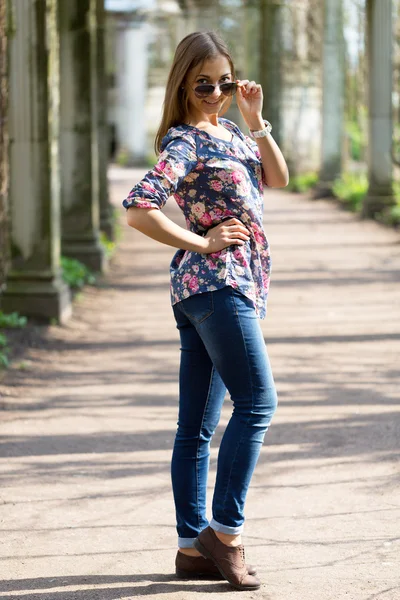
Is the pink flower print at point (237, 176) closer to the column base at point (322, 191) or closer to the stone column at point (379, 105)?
the stone column at point (379, 105)

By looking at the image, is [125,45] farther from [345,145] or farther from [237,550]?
[237,550]

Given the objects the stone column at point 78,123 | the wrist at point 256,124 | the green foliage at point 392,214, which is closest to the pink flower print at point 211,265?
the wrist at point 256,124

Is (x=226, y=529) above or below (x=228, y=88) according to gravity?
below

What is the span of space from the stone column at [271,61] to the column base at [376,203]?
31.3 ft

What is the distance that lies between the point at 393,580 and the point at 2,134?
22.4ft

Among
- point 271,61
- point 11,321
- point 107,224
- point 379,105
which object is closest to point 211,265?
point 11,321

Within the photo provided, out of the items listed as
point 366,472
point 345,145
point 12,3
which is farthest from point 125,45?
point 366,472

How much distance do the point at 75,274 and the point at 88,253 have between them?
46.8 inches

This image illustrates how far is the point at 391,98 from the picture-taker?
65.0ft

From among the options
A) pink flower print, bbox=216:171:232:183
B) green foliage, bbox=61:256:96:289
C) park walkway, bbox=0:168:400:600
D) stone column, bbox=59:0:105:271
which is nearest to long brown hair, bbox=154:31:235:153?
pink flower print, bbox=216:171:232:183

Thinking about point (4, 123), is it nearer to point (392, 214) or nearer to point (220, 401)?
point (220, 401)

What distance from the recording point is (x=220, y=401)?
4.14 meters

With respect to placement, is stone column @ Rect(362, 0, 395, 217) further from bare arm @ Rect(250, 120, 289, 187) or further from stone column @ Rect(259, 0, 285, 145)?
bare arm @ Rect(250, 120, 289, 187)

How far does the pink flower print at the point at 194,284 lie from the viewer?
383 cm
